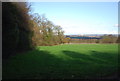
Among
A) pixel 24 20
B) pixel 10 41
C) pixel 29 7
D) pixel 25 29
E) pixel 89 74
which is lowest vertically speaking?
pixel 89 74

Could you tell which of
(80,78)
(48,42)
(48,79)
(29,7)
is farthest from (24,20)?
(48,42)

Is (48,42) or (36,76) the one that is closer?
(36,76)

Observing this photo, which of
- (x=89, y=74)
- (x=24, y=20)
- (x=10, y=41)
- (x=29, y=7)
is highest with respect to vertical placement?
(x=29, y=7)

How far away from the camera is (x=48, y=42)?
1122 centimetres

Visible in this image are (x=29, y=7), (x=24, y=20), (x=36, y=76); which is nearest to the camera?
Answer: (x=36, y=76)

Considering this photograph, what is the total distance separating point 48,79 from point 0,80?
124cm

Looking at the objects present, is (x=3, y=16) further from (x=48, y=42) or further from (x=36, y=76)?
(x=48, y=42)

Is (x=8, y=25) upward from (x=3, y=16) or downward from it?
downward

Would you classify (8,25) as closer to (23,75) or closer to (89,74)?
(23,75)

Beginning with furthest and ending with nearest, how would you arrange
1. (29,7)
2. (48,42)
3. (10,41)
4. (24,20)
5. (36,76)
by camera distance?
(48,42) → (29,7) → (24,20) → (10,41) → (36,76)

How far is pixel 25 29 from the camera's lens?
529 centimetres

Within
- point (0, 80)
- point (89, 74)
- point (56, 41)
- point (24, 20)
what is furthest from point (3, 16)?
point (56, 41)

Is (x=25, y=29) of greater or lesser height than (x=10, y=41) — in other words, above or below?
above

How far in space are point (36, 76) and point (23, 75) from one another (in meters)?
0.39
